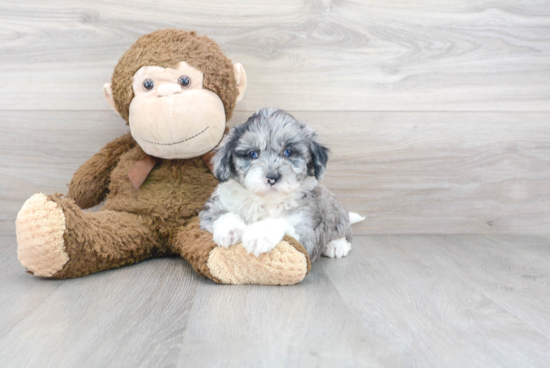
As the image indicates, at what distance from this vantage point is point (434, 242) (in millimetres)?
2111

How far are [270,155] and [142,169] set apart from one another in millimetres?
595

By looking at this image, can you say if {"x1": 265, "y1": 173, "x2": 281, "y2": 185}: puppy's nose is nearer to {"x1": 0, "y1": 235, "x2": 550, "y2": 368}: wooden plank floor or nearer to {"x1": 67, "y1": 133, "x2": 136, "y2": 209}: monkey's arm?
{"x1": 0, "y1": 235, "x2": 550, "y2": 368}: wooden plank floor

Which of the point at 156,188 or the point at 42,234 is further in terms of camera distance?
the point at 156,188

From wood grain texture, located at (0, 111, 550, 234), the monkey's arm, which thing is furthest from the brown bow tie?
wood grain texture, located at (0, 111, 550, 234)

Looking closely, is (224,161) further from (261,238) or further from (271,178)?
(261,238)

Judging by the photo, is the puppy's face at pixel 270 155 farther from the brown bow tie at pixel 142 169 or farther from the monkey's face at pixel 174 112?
the brown bow tie at pixel 142 169

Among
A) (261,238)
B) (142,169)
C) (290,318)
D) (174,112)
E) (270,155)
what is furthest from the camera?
(142,169)

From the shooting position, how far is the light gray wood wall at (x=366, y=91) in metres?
2.03

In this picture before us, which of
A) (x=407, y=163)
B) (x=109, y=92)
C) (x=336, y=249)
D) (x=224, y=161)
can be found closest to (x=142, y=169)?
(x=109, y=92)

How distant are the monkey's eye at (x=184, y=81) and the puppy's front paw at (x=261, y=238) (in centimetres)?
61

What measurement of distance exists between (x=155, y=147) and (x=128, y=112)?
0.19 metres

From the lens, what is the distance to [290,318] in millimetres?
1154

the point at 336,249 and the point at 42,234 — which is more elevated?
the point at 42,234

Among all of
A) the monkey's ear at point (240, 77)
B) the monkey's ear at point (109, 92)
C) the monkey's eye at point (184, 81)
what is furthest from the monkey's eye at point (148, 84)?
the monkey's ear at point (240, 77)
